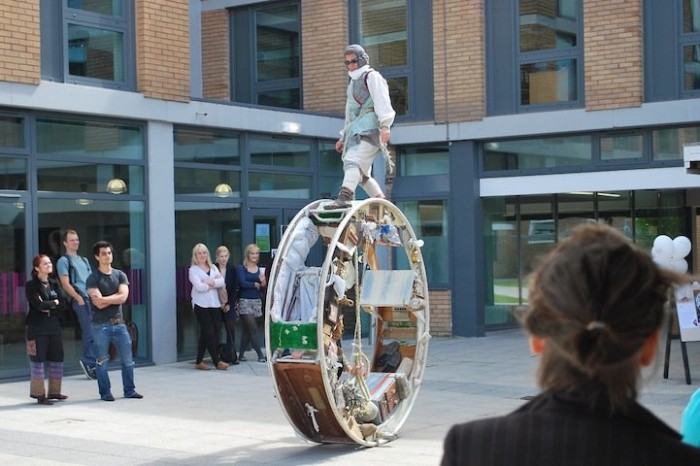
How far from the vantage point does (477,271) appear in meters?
18.5

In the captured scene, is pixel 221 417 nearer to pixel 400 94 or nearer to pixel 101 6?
pixel 101 6

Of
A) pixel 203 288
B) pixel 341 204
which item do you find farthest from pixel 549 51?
pixel 341 204

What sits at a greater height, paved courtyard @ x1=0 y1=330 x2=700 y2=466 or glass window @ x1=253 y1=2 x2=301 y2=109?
glass window @ x1=253 y1=2 x2=301 y2=109

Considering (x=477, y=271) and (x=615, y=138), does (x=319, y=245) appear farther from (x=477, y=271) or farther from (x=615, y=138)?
(x=615, y=138)

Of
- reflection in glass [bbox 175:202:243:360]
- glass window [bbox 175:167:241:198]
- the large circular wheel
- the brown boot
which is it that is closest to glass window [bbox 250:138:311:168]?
glass window [bbox 175:167:241:198]

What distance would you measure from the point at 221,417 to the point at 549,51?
9608mm

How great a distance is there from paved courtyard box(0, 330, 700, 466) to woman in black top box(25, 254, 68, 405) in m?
0.22

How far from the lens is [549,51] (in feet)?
58.2

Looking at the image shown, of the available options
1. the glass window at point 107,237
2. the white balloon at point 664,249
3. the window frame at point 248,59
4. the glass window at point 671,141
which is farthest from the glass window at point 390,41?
the white balloon at point 664,249

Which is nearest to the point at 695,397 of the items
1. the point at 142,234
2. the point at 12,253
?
the point at 12,253

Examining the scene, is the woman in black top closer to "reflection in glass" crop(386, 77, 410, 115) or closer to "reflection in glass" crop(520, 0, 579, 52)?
"reflection in glass" crop(386, 77, 410, 115)

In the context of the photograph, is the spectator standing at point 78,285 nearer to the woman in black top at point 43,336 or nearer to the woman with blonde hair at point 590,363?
the woman in black top at point 43,336

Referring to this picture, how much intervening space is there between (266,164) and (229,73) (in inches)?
144

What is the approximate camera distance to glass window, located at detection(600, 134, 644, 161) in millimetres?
16875
